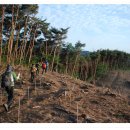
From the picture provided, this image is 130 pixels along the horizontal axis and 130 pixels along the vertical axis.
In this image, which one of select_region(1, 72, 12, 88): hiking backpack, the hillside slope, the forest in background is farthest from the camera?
the forest in background

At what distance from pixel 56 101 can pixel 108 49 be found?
6940cm

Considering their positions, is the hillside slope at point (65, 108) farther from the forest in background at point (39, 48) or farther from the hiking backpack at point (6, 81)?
the forest in background at point (39, 48)

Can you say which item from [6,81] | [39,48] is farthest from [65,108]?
[39,48]

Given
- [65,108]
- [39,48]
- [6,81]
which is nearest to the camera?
[6,81]

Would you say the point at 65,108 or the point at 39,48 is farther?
the point at 39,48

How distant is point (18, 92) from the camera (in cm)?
1678

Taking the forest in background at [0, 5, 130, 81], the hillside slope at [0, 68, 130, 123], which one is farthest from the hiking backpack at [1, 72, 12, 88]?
the forest in background at [0, 5, 130, 81]

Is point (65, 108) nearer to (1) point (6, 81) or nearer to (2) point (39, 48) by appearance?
(1) point (6, 81)

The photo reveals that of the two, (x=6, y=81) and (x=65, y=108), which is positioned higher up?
(x=6, y=81)

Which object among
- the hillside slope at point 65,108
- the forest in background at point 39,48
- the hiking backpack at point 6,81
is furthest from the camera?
the forest in background at point 39,48

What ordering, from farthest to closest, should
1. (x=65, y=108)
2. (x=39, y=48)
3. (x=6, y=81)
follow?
1. (x=39, y=48)
2. (x=65, y=108)
3. (x=6, y=81)

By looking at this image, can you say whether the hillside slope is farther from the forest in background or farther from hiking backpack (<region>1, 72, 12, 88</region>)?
the forest in background

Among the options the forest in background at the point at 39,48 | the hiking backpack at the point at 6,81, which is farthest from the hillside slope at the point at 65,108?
the forest in background at the point at 39,48
